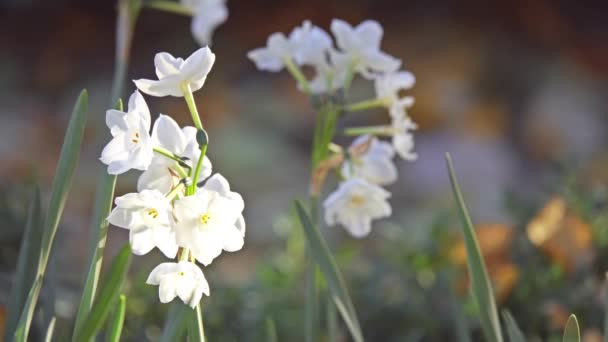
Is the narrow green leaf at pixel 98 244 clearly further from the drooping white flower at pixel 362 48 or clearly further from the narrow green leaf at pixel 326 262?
the drooping white flower at pixel 362 48

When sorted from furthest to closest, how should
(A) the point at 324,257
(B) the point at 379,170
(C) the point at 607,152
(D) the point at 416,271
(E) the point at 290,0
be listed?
(E) the point at 290,0 → (C) the point at 607,152 → (D) the point at 416,271 → (B) the point at 379,170 → (A) the point at 324,257

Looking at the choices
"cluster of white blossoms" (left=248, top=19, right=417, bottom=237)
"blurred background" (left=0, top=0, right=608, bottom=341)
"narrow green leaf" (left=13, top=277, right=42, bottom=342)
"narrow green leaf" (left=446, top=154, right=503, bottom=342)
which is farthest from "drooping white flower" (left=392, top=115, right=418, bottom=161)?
"blurred background" (left=0, top=0, right=608, bottom=341)

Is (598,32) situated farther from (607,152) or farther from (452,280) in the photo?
(452,280)

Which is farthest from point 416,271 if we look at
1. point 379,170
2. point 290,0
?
point 290,0

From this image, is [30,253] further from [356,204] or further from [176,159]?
[356,204]

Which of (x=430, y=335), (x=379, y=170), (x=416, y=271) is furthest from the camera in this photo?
(x=416, y=271)

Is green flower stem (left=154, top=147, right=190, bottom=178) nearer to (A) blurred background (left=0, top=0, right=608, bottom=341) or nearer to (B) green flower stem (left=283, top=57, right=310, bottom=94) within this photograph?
(B) green flower stem (left=283, top=57, right=310, bottom=94)

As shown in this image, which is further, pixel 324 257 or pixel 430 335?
pixel 430 335
